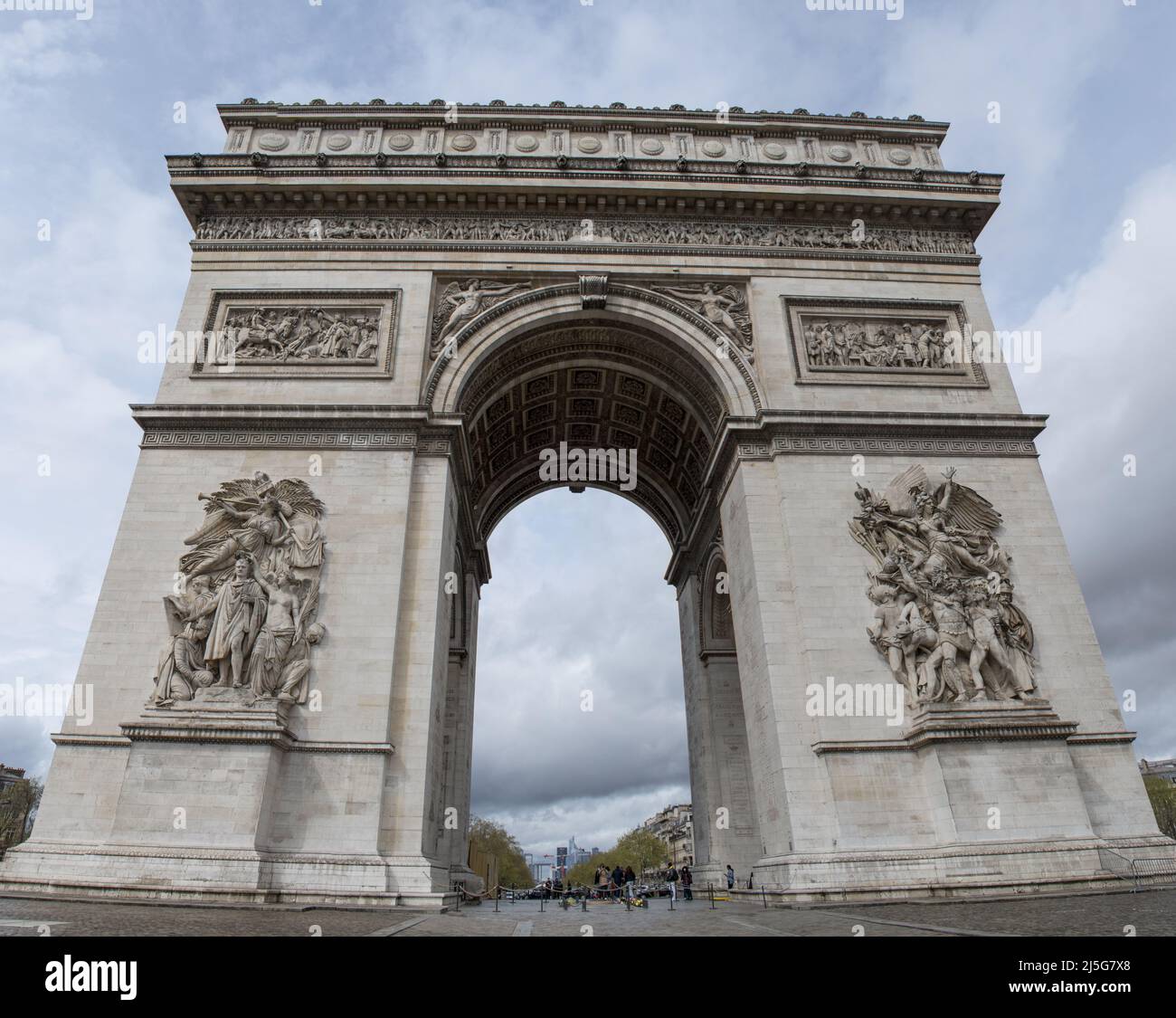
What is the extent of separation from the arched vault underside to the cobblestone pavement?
10430mm

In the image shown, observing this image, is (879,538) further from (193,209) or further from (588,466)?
(193,209)

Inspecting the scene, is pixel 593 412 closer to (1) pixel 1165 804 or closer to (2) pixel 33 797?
(2) pixel 33 797

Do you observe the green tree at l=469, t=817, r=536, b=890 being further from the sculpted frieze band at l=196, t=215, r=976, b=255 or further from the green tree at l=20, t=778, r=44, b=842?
the sculpted frieze band at l=196, t=215, r=976, b=255

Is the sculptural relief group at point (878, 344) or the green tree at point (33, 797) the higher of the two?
the sculptural relief group at point (878, 344)

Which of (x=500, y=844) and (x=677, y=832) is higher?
(x=677, y=832)

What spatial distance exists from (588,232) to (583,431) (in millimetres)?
6575

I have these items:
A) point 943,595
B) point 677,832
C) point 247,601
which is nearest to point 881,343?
point 943,595

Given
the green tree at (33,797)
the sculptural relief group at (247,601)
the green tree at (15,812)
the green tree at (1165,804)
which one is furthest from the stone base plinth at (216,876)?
the green tree at (1165,804)

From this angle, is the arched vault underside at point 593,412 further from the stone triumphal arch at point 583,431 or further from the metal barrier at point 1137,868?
the metal barrier at point 1137,868

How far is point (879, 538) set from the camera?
15.4m

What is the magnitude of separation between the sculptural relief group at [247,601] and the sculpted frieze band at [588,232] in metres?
7.46

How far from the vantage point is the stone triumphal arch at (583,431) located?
1269 cm

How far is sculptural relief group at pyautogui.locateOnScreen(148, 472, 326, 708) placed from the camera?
13156 mm

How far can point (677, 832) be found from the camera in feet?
367
